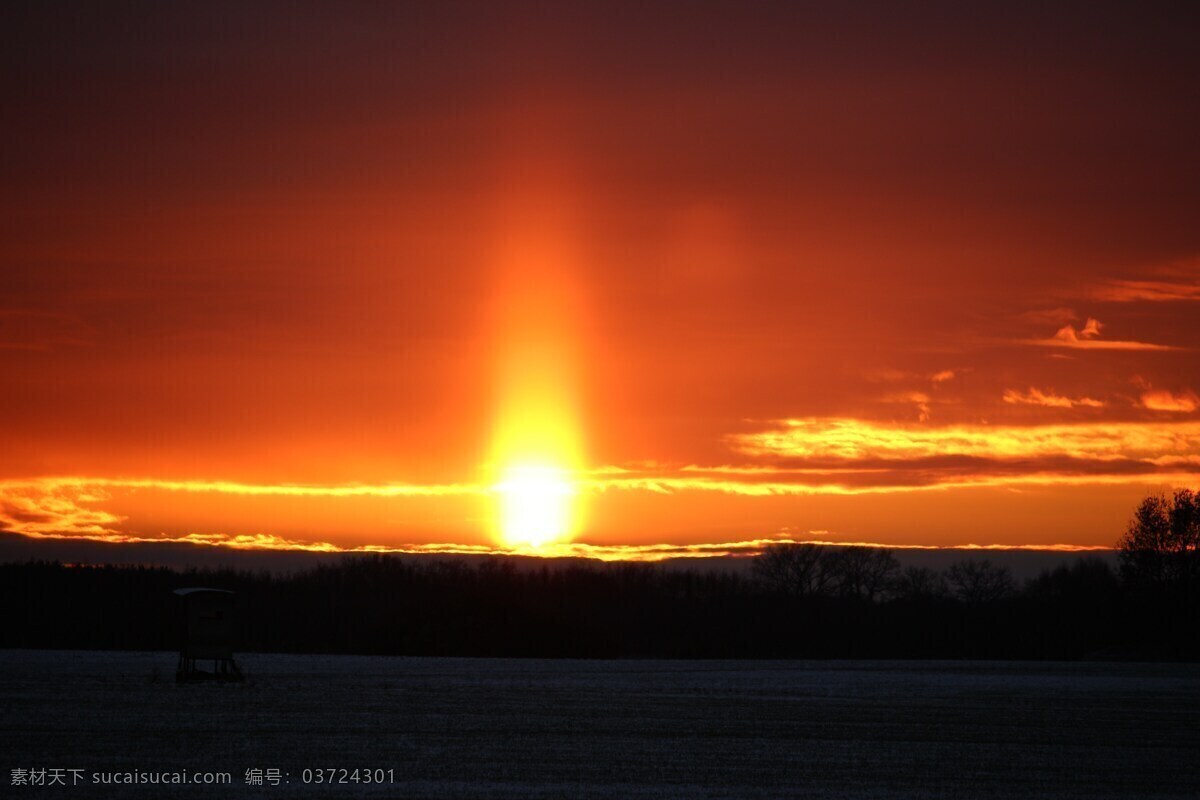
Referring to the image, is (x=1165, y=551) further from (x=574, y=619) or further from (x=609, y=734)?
(x=609, y=734)

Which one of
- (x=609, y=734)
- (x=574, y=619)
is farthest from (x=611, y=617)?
(x=609, y=734)

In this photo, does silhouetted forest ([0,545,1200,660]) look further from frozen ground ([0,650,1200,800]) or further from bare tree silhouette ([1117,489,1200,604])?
frozen ground ([0,650,1200,800])

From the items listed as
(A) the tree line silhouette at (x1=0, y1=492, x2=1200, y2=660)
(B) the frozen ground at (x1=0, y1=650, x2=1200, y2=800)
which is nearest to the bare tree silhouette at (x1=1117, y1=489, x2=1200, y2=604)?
(A) the tree line silhouette at (x1=0, y1=492, x2=1200, y2=660)

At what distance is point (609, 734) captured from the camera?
3041 cm

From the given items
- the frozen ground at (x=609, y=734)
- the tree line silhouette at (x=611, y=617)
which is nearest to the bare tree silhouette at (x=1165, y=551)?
the tree line silhouette at (x=611, y=617)

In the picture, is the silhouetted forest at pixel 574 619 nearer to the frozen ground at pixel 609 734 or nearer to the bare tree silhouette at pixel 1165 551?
the bare tree silhouette at pixel 1165 551

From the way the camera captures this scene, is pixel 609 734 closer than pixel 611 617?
Yes

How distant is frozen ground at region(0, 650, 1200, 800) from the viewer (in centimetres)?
2348

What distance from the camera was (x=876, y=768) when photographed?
25781 millimetres

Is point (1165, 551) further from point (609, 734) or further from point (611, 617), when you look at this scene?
point (609, 734)

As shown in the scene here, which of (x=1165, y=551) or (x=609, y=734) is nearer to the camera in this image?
(x=609, y=734)

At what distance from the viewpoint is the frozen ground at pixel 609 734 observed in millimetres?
23484

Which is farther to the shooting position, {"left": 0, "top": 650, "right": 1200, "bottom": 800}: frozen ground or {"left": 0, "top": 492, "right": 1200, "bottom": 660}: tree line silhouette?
{"left": 0, "top": 492, "right": 1200, "bottom": 660}: tree line silhouette

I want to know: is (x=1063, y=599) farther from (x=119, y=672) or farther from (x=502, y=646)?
(x=119, y=672)
